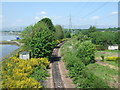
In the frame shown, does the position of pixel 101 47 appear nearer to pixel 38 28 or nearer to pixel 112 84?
pixel 38 28

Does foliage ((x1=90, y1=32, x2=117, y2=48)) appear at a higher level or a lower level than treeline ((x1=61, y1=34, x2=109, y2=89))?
higher

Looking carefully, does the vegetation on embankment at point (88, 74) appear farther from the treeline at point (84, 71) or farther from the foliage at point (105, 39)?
the foliage at point (105, 39)

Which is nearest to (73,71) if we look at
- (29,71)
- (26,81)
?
(29,71)

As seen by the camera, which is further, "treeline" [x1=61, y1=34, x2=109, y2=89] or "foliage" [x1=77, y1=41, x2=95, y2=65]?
"foliage" [x1=77, y1=41, x2=95, y2=65]

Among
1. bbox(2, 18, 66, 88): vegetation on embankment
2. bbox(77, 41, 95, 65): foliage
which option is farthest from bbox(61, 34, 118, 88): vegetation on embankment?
bbox(2, 18, 66, 88): vegetation on embankment

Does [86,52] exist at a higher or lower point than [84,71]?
higher

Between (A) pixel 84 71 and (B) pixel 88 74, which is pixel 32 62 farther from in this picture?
(B) pixel 88 74

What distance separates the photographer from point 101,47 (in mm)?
36656

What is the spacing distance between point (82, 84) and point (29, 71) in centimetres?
519

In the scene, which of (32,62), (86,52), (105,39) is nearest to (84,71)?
(32,62)

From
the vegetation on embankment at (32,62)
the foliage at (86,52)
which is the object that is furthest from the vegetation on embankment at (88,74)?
the vegetation on embankment at (32,62)

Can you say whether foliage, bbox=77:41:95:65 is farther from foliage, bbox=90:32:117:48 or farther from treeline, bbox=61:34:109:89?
foliage, bbox=90:32:117:48

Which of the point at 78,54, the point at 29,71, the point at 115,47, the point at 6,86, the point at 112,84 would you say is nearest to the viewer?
the point at 6,86

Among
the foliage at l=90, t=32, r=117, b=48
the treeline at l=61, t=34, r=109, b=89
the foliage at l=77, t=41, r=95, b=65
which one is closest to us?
the treeline at l=61, t=34, r=109, b=89
